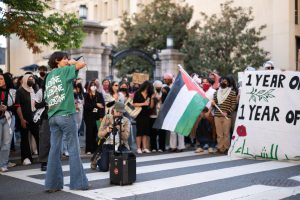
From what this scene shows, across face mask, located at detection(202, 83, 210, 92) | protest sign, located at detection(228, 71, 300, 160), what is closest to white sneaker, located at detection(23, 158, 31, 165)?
protest sign, located at detection(228, 71, 300, 160)

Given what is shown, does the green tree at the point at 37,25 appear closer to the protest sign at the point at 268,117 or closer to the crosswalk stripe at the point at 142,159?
the crosswalk stripe at the point at 142,159

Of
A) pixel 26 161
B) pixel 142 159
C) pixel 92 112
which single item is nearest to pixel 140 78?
pixel 92 112

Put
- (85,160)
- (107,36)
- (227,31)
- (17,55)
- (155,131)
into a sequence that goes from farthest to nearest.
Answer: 1. (107,36)
2. (17,55)
3. (227,31)
4. (155,131)
5. (85,160)

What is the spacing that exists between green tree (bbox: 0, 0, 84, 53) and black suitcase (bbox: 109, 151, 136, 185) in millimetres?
4641

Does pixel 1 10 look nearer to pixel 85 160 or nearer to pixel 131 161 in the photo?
pixel 85 160

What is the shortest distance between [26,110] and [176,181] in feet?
12.4

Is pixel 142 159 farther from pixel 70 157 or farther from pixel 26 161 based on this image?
pixel 70 157

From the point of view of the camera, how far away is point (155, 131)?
1287 centimetres

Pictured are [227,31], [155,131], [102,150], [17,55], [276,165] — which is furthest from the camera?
[17,55]

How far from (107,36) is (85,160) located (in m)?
42.4

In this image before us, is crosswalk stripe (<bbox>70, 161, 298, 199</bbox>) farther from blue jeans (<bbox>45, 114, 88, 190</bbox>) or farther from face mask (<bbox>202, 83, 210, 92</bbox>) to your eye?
face mask (<bbox>202, 83, 210, 92</bbox>)

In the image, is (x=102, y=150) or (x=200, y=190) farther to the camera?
(x=102, y=150)

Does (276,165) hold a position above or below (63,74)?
below

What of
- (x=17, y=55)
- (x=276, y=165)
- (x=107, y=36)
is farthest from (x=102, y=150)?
(x=107, y=36)
